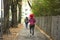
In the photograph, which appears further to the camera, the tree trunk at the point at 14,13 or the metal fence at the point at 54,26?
the tree trunk at the point at 14,13

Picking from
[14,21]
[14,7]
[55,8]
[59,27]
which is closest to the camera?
[59,27]

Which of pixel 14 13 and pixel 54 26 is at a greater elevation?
pixel 54 26

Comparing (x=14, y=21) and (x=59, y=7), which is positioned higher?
(x=59, y=7)

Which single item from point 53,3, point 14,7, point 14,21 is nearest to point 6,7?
point 53,3

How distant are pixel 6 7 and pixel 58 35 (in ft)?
26.8

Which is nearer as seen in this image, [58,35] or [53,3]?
[58,35]

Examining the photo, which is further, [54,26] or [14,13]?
[14,13]

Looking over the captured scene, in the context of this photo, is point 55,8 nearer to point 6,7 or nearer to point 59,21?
point 59,21

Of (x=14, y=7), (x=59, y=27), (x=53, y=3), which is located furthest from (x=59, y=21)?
(x=14, y=7)

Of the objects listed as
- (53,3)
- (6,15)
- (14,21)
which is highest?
(53,3)

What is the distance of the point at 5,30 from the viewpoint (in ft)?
70.3

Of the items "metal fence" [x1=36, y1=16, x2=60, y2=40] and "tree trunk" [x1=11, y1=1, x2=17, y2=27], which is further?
"tree trunk" [x1=11, y1=1, x2=17, y2=27]

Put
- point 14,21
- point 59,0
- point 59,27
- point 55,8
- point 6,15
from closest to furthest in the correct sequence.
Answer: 1. point 59,27
2. point 59,0
3. point 55,8
4. point 6,15
5. point 14,21

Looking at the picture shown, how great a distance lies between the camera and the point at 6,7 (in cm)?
2112
